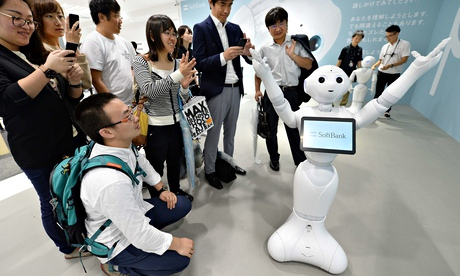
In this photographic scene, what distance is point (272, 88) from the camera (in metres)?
1.06

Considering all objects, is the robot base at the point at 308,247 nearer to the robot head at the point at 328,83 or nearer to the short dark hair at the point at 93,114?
the robot head at the point at 328,83

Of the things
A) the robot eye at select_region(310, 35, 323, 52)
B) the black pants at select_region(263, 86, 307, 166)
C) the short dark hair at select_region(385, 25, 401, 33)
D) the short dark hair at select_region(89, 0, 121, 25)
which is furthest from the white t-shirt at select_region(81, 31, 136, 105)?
the robot eye at select_region(310, 35, 323, 52)

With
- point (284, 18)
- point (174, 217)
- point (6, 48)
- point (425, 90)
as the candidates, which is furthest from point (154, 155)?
point (425, 90)

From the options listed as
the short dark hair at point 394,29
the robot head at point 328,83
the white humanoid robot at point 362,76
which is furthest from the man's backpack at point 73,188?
the short dark hair at point 394,29

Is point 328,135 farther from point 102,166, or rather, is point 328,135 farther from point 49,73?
point 49,73

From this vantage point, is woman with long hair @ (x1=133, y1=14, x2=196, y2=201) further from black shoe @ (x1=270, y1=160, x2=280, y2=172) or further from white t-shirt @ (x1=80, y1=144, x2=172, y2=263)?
black shoe @ (x1=270, y1=160, x2=280, y2=172)

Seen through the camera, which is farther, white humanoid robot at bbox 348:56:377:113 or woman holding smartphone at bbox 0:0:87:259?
white humanoid robot at bbox 348:56:377:113

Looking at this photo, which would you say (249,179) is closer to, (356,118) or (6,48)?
(356,118)

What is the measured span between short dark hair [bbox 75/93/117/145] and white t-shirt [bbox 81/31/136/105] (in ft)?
2.08

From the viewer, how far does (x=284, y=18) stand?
64.7 inches

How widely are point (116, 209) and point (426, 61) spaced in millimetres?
1412

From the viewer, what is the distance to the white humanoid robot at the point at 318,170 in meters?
1.00

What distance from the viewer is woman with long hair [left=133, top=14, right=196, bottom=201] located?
123 cm

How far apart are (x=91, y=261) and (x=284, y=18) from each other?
6.96 feet
